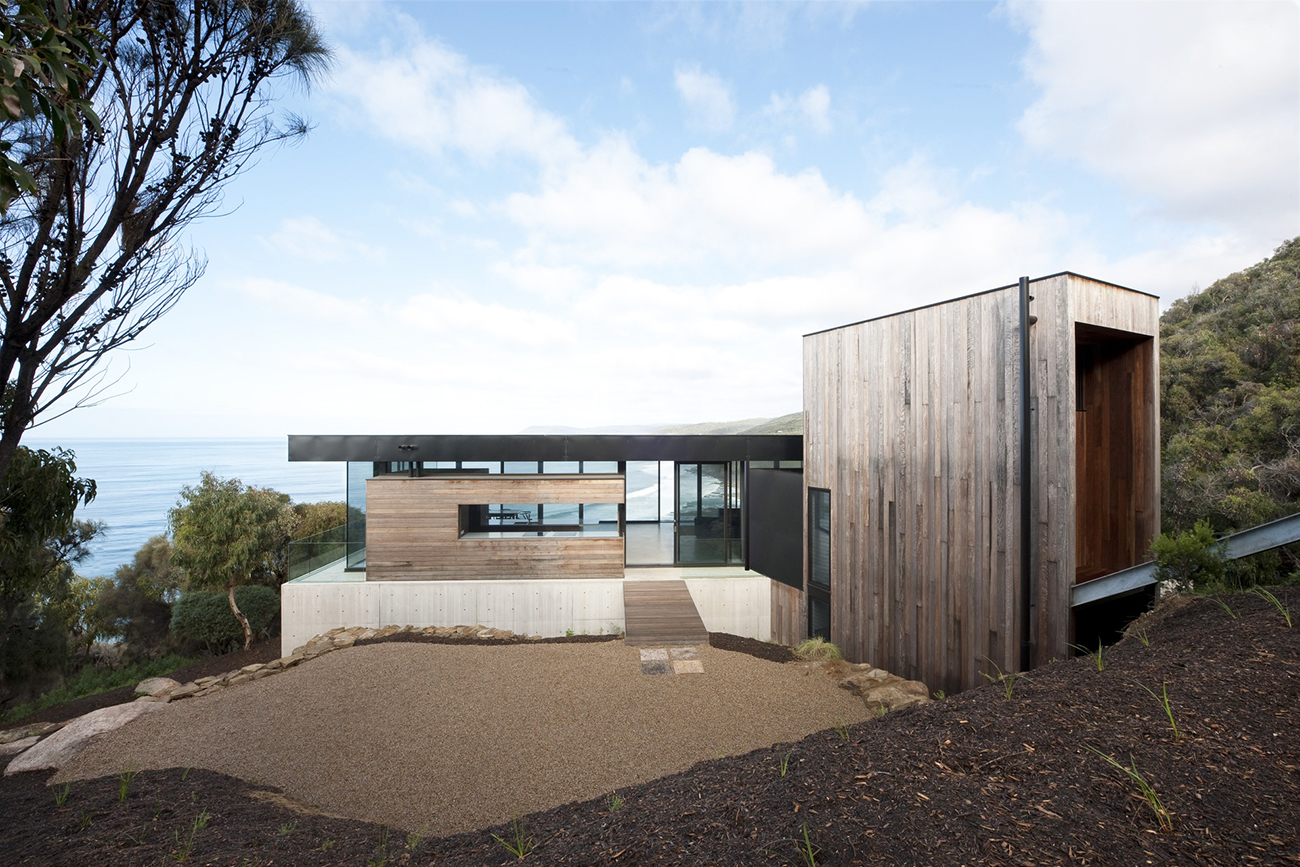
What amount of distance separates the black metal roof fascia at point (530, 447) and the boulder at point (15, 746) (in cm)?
533

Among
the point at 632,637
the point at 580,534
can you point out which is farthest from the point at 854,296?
the point at 632,637

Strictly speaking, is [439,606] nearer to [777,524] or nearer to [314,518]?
[777,524]

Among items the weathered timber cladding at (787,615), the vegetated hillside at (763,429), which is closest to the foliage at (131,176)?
the vegetated hillside at (763,429)

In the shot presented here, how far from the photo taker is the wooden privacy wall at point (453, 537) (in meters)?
9.90

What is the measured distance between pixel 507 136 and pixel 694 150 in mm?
4694

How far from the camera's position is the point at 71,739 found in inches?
193

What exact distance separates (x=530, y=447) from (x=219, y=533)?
795 centimetres

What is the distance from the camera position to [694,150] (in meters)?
14.0

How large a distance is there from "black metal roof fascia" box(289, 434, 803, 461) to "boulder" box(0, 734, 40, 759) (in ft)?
17.5

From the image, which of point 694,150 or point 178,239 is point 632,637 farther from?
point 694,150

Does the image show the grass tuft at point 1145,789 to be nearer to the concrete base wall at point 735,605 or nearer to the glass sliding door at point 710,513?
the concrete base wall at point 735,605

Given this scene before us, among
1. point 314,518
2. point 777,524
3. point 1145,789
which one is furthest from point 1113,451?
point 314,518

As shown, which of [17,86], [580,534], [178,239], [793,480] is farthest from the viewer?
[580,534]

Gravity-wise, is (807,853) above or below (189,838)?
above
